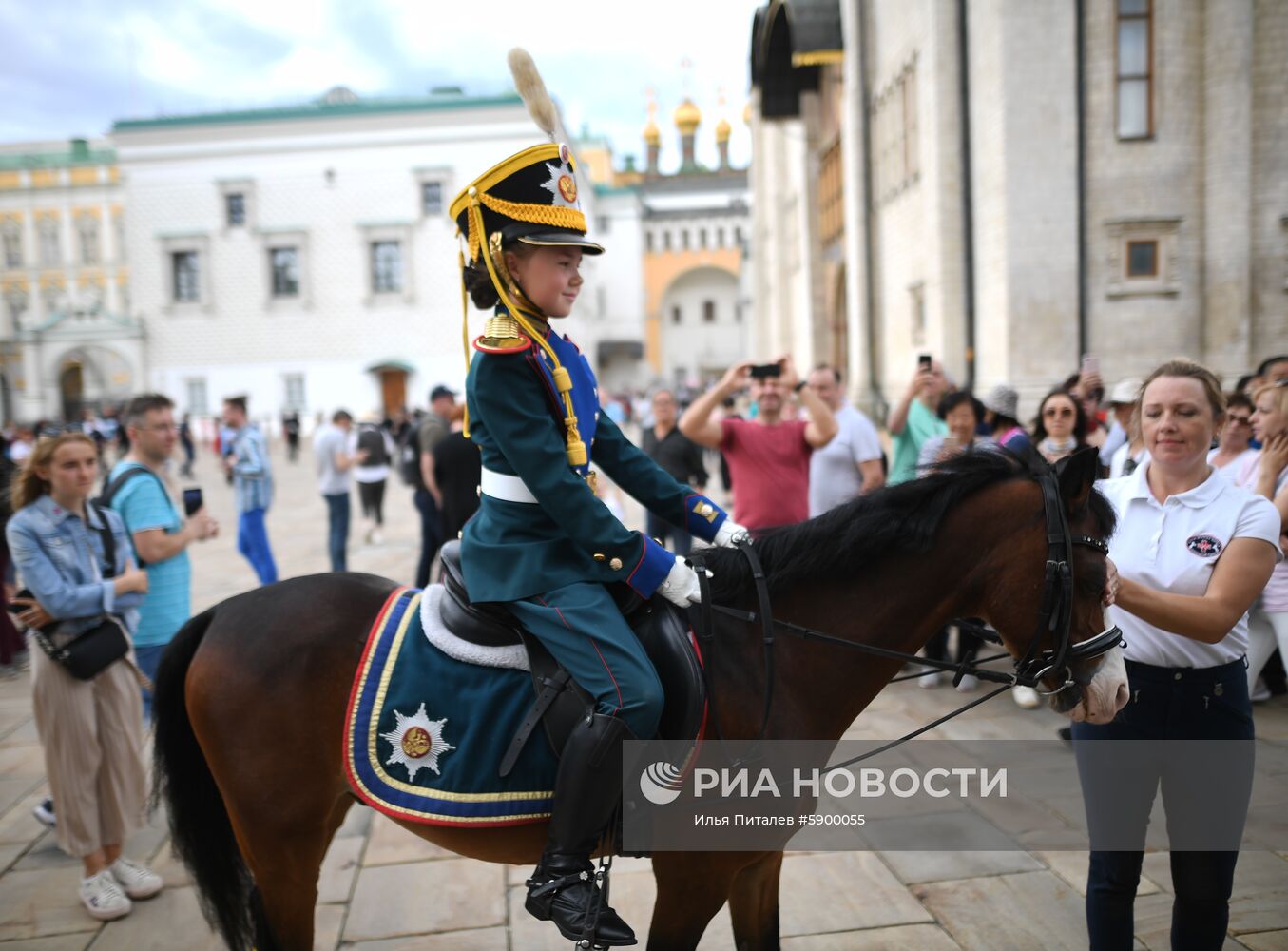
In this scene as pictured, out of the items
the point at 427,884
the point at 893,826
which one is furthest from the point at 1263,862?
the point at 427,884

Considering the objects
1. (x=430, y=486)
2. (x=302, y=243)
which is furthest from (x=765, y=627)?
(x=302, y=243)

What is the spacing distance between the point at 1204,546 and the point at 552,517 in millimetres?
1953

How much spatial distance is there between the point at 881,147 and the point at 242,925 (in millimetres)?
17639

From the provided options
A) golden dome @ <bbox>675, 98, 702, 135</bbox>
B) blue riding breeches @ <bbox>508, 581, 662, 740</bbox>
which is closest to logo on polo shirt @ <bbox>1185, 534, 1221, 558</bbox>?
blue riding breeches @ <bbox>508, 581, 662, 740</bbox>

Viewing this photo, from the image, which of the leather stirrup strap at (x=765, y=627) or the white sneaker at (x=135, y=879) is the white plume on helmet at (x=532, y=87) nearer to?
the leather stirrup strap at (x=765, y=627)

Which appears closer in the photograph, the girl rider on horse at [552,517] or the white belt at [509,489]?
the girl rider on horse at [552,517]

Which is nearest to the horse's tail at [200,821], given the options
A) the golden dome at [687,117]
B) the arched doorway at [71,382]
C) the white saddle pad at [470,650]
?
the white saddle pad at [470,650]

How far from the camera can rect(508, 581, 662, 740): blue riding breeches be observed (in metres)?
2.40

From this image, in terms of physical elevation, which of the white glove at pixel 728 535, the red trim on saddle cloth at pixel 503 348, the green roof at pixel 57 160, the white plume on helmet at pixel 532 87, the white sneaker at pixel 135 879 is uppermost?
the green roof at pixel 57 160

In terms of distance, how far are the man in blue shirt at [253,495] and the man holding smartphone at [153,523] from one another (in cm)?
412

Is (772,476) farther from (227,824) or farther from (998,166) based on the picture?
(998,166)

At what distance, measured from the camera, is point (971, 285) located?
551 inches

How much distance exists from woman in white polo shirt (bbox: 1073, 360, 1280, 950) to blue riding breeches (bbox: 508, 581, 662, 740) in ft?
4.87

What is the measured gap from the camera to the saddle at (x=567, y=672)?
8.23 ft
